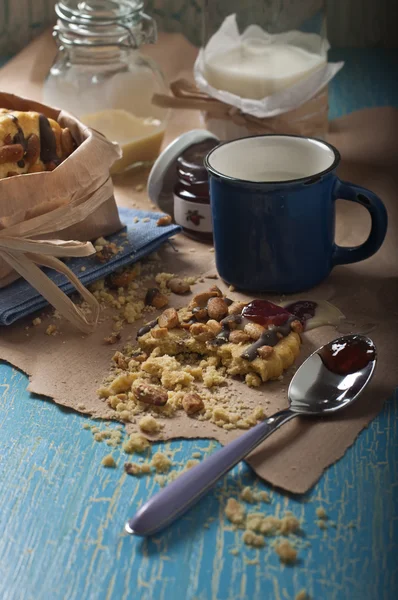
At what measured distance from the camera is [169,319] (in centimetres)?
92

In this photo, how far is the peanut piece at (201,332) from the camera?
2.91 ft

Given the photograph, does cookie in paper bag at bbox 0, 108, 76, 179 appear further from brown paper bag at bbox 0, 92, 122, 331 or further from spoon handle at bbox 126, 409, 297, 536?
spoon handle at bbox 126, 409, 297, 536

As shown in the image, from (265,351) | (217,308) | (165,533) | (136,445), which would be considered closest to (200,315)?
(217,308)

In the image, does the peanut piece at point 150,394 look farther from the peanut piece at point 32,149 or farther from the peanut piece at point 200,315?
the peanut piece at point 32,149

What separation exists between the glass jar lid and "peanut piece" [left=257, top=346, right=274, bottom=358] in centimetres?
71

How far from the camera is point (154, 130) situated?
139 cm

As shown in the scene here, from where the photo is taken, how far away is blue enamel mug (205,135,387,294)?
94cm

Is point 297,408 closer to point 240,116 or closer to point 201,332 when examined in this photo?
point 201,332

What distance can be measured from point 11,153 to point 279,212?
33 cm

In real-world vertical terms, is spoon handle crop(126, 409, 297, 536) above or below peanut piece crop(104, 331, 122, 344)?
above

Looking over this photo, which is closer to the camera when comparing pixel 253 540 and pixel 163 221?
pixel 253 540

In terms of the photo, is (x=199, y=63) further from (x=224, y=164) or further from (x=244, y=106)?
(x=224, y=164)

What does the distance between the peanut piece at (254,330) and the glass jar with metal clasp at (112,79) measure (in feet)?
1.86

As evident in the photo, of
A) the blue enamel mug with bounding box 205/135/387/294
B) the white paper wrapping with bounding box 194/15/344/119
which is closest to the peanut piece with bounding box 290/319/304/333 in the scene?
the blue enamel mug with bounding box 205/135/387/294
